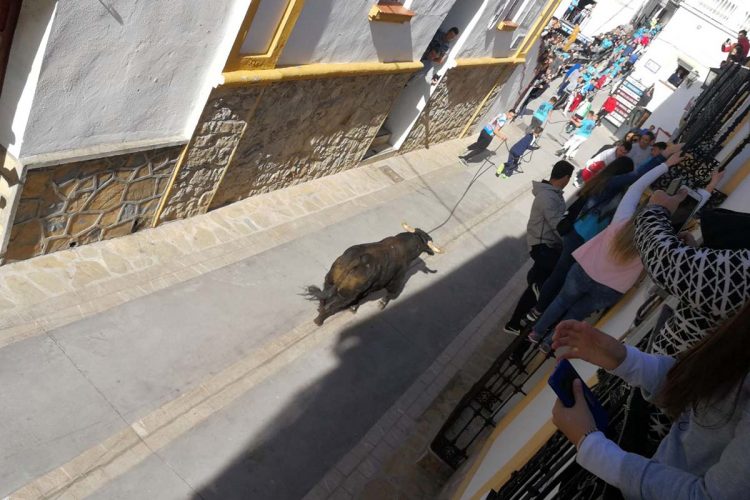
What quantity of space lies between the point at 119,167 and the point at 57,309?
4.82ft

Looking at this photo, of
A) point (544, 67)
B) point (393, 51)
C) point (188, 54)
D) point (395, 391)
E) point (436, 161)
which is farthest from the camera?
point (544, 67)

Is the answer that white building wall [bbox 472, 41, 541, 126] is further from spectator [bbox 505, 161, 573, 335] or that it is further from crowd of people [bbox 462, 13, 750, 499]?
crowd of people [bbox 462, 13, 750, 499]

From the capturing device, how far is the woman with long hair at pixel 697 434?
5.48ft

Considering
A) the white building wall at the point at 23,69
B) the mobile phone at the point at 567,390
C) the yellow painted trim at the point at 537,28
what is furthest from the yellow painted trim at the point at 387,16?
the yellow painted trim at the point at 537,28

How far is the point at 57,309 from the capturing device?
5324 millimetres

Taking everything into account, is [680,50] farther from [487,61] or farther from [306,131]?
[306,131]

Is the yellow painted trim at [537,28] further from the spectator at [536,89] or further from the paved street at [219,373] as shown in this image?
the paved street at [219,373]

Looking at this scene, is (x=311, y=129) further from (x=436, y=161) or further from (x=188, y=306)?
(x=436, y=161)

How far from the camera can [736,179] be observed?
4676 mm

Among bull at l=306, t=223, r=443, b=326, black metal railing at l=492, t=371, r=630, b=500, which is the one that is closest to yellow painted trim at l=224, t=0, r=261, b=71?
bull at l=306, t=223, r=443, b=326

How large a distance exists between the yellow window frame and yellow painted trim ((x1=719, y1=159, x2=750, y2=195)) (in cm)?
464

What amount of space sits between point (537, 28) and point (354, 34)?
9.14 metres

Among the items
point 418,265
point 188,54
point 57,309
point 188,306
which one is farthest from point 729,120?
point 57,309

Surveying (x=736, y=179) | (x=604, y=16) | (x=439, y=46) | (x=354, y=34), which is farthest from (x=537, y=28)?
(x=604, y=16)
